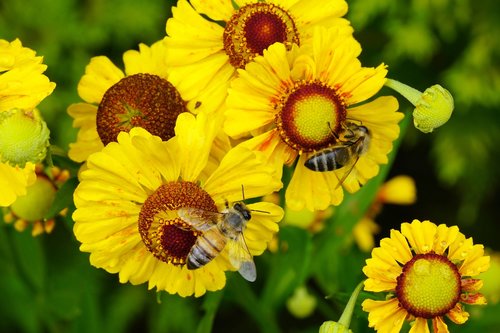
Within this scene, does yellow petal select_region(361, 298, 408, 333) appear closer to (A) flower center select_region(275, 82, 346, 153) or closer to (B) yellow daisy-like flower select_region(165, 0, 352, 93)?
(A) flower center select_region(275, 82, 346, 153)

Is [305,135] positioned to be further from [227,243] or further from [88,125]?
[88,125]

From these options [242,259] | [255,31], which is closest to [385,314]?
[242,259]

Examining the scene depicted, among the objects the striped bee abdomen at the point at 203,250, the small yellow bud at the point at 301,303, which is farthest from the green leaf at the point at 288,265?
the striped bee abdomen at the point at 203,250

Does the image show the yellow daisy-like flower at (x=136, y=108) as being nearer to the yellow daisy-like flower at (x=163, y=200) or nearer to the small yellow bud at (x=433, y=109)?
the yellow daisy-like flower at (x=163, y=200)

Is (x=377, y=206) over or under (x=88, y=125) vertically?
under

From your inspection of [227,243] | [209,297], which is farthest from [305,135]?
[209,297]

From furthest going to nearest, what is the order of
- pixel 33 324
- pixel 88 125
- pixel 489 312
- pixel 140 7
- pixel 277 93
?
1. pixel 140 7
2. pixel 33 324
3. pixel 489 312
4. pixel 88 125
5. pixel 277 93

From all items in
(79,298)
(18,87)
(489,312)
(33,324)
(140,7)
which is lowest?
(33,324)

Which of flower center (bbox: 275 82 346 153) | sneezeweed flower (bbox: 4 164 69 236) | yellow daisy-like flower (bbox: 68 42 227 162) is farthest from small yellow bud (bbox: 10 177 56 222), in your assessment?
flower center (bbox: 275 82 346 153)
